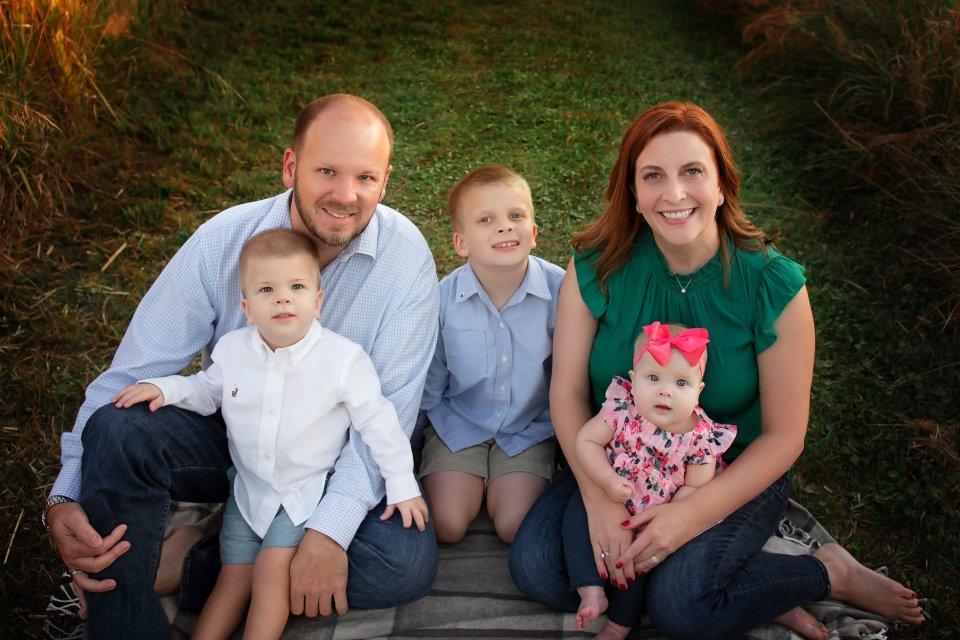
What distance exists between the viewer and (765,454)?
A: 9.02 ft

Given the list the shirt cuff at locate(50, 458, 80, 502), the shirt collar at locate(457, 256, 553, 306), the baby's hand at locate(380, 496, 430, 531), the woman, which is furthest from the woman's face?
the shirt cuff at locate(50, 458, 80, 502)

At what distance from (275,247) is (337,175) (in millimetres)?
394

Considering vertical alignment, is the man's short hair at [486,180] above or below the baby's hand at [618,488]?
above

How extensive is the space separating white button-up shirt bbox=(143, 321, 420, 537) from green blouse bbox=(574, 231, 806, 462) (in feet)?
2.70

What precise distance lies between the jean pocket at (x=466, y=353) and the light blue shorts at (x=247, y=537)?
2.98ft

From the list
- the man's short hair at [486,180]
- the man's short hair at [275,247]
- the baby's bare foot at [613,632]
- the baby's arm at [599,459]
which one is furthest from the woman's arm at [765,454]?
the man's short hair at [275,247]

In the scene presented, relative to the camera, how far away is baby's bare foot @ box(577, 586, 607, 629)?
2.67m

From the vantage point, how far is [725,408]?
2918 millimetres

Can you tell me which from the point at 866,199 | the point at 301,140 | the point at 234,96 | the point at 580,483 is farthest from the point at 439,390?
the point at 234,96

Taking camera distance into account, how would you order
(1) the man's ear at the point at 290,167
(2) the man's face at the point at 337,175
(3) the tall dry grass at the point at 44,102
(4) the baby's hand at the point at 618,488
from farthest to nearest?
(3) the tall dry grass at the point at 44,102
(1) the man's ear at the point at 290,167
(2) the man's face at the point at 337,175
(4) the baby's hand at the point at 618,488

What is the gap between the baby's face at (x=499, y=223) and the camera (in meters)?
3.13

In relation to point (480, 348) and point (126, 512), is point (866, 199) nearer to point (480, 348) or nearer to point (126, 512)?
point (480, 348)

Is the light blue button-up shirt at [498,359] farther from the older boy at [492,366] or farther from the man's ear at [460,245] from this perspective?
the man's ear at [460,245]

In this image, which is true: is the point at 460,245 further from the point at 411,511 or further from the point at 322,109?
the point at 411,511
